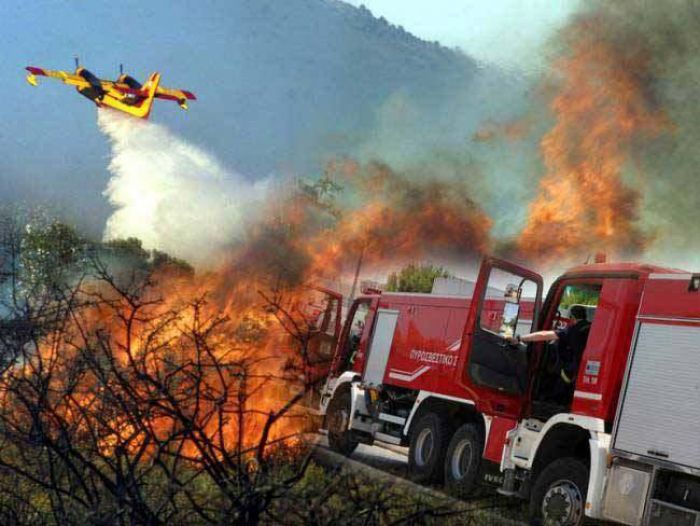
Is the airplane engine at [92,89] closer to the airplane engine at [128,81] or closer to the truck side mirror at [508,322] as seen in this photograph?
the airplane engine at [128,81]

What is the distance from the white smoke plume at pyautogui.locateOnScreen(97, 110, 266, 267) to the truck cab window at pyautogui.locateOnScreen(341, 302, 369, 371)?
10.1m

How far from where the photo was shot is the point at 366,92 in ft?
164

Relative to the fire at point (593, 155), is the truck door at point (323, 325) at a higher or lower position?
lower

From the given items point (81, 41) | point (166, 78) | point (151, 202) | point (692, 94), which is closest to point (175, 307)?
point (692, 94)

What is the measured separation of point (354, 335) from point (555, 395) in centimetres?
818

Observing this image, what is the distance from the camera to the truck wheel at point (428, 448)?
16.7 m

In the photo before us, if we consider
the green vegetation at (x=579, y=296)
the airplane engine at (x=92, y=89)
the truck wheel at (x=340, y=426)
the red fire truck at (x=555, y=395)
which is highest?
the airplane engine at (x=92, y=89)

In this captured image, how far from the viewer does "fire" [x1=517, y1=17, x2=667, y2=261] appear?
72.9 feet

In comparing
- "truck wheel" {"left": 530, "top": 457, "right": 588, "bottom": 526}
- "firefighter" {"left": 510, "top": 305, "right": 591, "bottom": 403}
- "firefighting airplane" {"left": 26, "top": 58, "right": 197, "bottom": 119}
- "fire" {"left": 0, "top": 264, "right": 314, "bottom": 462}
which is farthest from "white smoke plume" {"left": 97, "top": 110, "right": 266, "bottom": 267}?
"truck wheel" {"left": 530, "top": 457, "right": 588, "bottom": 526}

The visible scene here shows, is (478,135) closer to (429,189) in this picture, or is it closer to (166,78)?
(429,189)

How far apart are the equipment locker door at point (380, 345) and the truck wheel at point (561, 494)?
23.6ft

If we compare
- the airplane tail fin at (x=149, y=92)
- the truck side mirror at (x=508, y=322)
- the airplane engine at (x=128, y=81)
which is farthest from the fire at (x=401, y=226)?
the airplane tail fin at (x=149, y=92)

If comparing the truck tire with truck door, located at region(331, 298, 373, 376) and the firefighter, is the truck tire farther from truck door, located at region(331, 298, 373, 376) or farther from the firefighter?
truck door, located at region(331, 298, 373, 376)

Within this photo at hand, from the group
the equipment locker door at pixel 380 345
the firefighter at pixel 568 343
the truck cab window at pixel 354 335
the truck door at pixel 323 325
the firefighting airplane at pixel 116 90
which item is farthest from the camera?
the firefighting airplane at pixel 116 90
